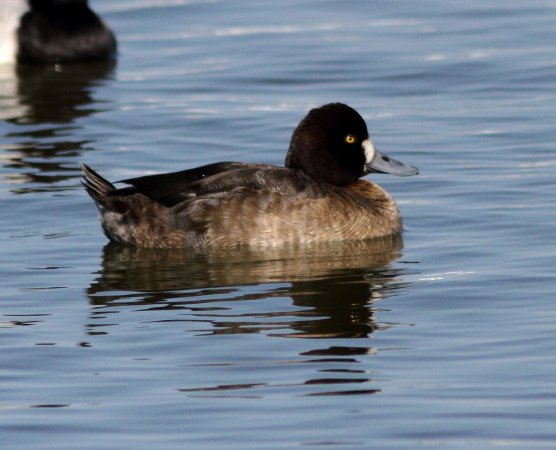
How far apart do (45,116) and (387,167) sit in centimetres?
496

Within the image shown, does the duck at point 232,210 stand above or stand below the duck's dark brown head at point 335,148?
below

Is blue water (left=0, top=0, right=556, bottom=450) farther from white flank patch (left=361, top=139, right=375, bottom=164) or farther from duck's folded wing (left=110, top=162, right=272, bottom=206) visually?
white flank patch (left=361, top=139, right=375, bottom=164)

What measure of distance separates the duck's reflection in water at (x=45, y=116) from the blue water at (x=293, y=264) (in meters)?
0.04

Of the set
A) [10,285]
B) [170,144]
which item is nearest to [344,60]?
[170,144]

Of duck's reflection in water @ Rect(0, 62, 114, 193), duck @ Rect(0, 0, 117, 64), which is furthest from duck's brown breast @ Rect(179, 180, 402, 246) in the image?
duck @ Rect(0, 0, 117, 64)

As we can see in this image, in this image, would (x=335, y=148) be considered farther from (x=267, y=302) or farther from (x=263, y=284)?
(x=267, y=302)

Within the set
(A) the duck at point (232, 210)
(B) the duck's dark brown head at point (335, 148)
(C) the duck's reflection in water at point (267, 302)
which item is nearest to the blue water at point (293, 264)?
(C) the duck's reflection in water at point (267, 302)

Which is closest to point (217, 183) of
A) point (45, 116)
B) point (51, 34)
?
point (45, 116)

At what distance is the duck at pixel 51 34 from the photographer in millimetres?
16516

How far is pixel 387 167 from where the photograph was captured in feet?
33.8

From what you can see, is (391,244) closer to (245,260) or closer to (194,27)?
(245,260)

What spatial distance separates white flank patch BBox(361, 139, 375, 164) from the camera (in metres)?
10.1

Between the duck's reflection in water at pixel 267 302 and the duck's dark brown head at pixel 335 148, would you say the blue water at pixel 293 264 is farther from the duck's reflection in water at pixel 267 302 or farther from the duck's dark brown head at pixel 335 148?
the duck's dark brown head at pixel 335 148

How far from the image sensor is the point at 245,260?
373 inches
